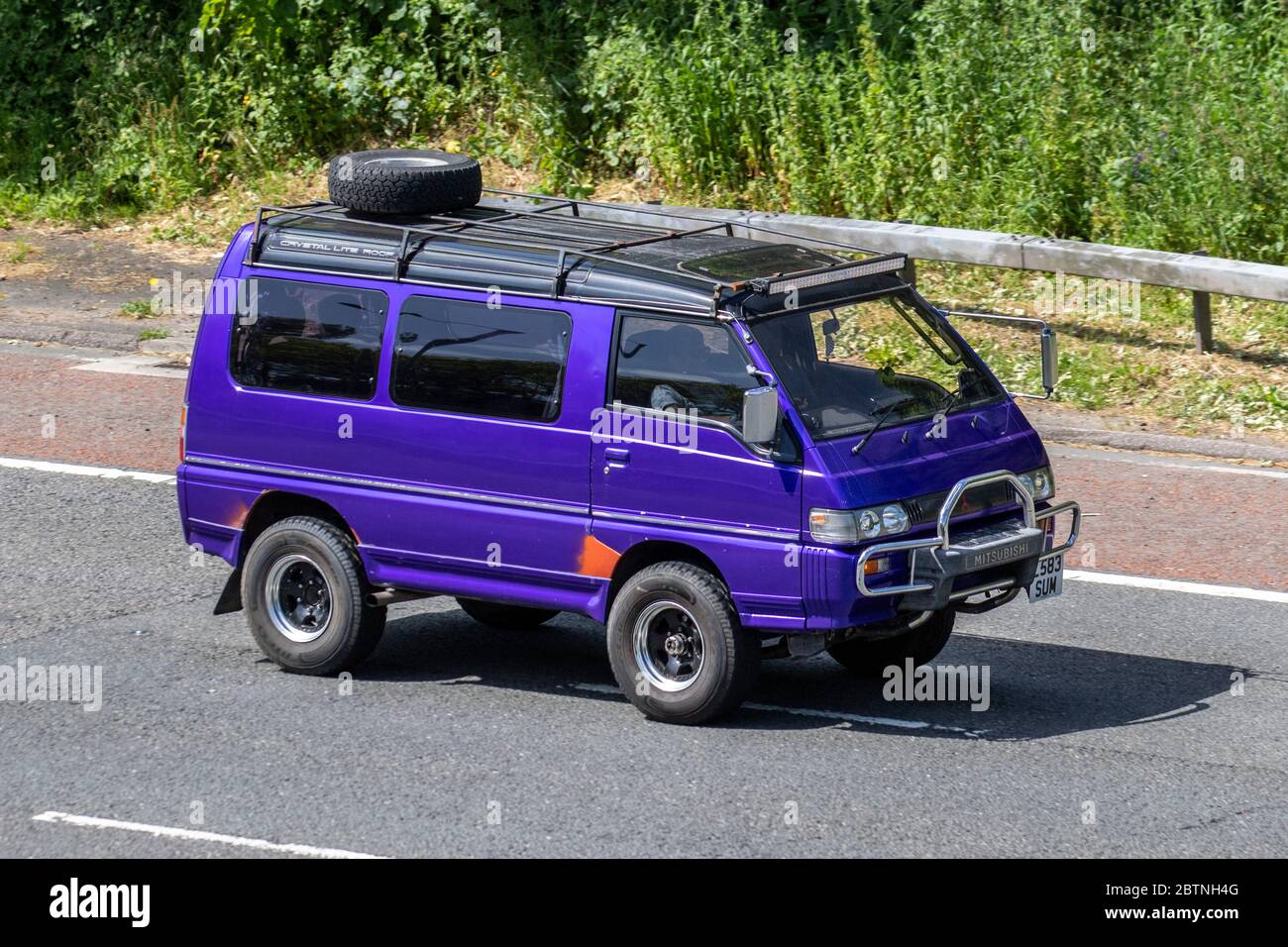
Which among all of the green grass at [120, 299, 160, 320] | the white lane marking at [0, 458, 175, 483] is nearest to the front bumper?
the white lane marking at [0, 458, 175, 483]

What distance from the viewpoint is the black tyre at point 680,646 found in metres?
7.46

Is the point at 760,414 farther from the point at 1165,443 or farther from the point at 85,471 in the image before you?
the point at 85,471

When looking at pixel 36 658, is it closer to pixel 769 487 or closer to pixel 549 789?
pixel 549 789

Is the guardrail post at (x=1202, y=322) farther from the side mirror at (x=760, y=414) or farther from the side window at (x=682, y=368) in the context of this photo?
the side mirror at (x=760, y=414)

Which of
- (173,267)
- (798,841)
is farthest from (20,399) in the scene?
(798,841)

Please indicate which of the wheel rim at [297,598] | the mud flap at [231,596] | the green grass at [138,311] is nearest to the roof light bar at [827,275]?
the wheel rim at [297,598]

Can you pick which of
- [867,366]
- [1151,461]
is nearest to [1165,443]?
[1151,461]

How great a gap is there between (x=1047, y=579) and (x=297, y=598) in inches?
141

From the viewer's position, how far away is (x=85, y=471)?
480 inches

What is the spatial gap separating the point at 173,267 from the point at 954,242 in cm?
835

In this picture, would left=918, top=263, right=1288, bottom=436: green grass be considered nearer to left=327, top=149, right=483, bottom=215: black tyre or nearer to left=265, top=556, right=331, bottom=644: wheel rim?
left=327, top=149, right=483, bottom=215: black tyre

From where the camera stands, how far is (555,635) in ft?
30.6

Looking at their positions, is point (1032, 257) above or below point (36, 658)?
above

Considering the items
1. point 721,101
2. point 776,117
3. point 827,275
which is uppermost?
point 721,101
